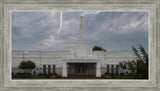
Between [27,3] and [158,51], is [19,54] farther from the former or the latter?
[158,51]

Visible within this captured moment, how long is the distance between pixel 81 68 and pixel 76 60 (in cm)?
117

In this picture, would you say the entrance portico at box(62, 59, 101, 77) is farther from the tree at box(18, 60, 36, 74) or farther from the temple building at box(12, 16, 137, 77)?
the tree at box(18, 60, 36, 74)

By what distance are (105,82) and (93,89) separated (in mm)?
369

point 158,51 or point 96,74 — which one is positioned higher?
point 158,51

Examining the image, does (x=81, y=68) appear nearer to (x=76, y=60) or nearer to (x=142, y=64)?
(x=76, y=60)

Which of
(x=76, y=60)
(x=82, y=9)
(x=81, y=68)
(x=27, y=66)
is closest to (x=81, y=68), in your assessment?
(x=81, y=68)

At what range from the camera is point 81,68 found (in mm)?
15031

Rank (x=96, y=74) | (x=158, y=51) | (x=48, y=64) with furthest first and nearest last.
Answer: (x=48, y=64), (x=96, y=74), (x=158, y=51)

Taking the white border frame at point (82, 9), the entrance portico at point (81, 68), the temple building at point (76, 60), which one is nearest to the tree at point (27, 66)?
the temple building at point (76, 60)

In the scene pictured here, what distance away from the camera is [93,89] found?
4535 millimetres

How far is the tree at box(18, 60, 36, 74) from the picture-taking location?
590 inches

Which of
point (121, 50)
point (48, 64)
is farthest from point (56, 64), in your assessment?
point (121, 50)

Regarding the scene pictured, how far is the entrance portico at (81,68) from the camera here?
46.4 feet

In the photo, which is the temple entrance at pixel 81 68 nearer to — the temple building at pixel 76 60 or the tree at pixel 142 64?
the temple building at pixel 76 60
